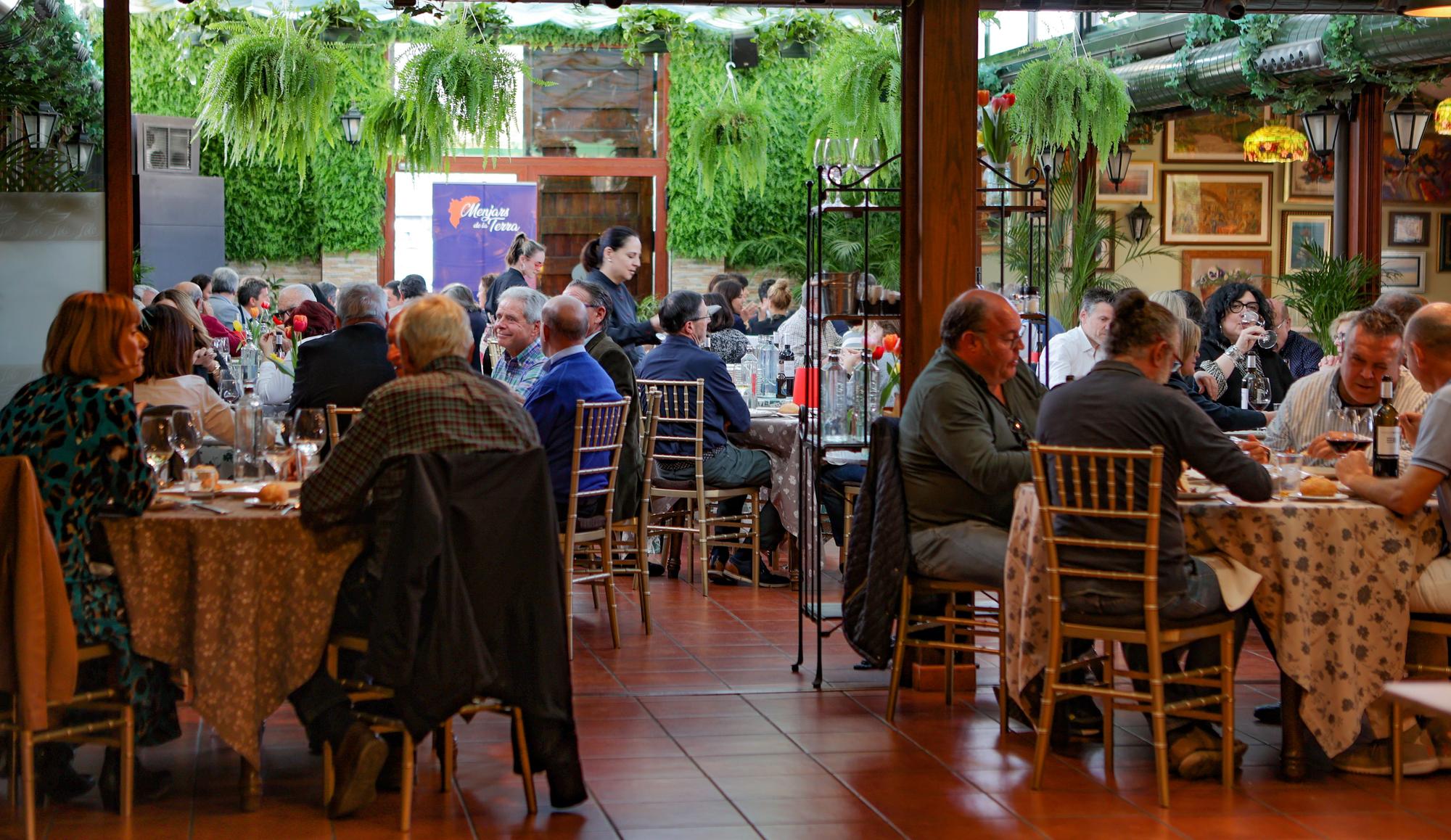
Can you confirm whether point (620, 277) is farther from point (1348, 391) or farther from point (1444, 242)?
point (1444, 242)

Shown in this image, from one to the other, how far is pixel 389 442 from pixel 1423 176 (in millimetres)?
14668

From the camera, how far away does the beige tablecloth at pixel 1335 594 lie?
4.21 metres

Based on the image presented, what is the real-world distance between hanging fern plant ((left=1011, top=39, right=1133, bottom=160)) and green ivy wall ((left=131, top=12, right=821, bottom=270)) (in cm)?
640

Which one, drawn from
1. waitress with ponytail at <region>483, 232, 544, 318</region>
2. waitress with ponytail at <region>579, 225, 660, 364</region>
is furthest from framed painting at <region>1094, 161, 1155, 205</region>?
waitress with ponytail at <region>579, 225, 660, 364</region>

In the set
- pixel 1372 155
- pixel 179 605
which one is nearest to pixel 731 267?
pixel 1372 155

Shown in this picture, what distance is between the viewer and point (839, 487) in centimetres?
689

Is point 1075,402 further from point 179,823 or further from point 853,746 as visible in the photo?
point 179,823

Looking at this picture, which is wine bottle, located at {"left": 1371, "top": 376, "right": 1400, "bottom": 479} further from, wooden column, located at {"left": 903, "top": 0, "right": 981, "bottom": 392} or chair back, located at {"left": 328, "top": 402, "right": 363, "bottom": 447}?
chair back, located at {"left": 328, "top": 402, "right": 363, "bottom": 447}

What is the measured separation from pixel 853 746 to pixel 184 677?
2.19 meters

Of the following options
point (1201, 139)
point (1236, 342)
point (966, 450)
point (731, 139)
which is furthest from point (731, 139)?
point (966, 450)

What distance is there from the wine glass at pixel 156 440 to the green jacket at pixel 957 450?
2201 mm

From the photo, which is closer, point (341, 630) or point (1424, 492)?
point (341, 630)

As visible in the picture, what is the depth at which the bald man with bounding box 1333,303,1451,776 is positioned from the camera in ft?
13.6

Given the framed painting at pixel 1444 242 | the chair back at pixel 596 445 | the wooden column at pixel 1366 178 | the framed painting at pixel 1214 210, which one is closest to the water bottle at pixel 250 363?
the chair back at pixel 596 445
